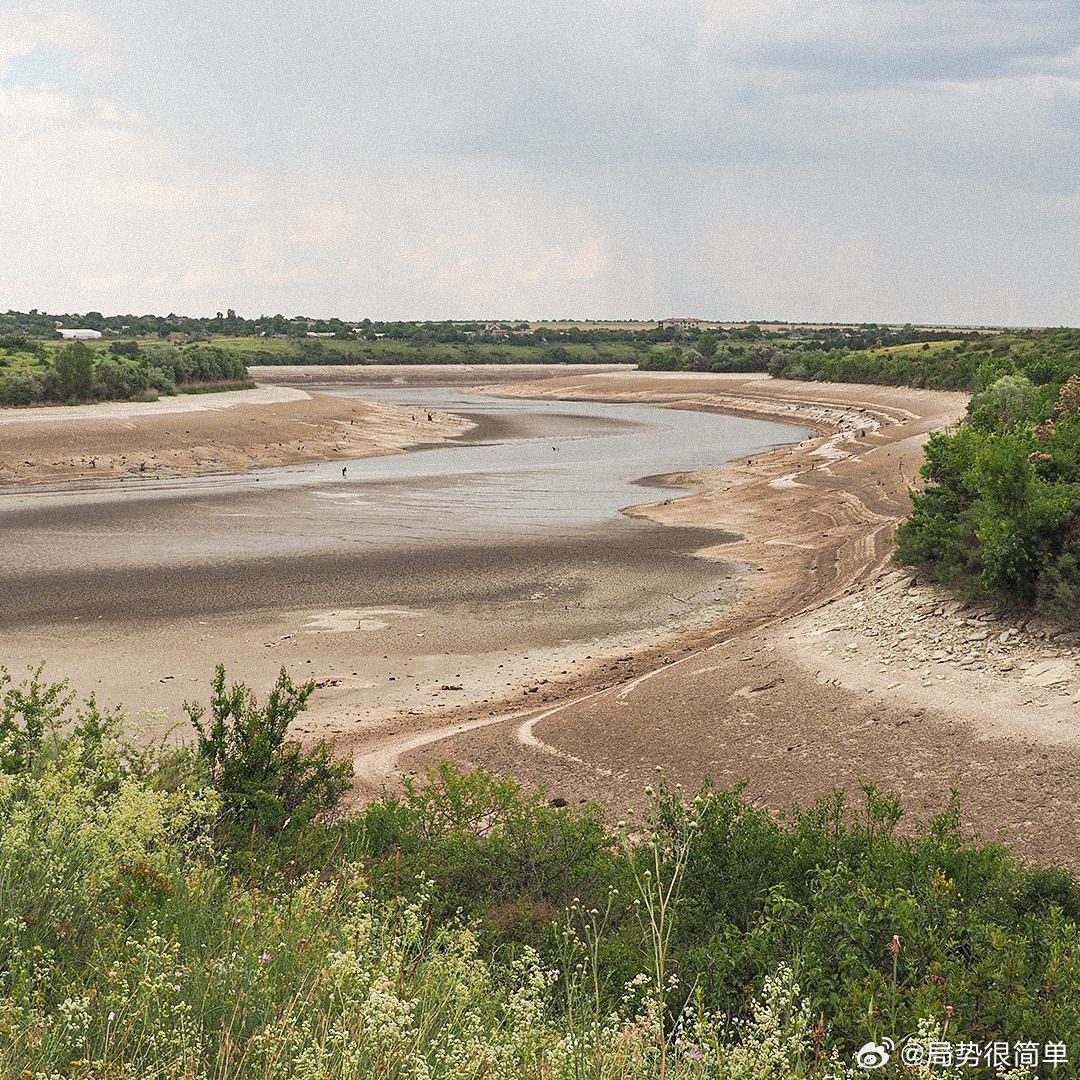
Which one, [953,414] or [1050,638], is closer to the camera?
[1050,638]

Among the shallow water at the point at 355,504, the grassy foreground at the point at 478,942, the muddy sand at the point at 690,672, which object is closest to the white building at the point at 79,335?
the shallow water at the point at 355,504

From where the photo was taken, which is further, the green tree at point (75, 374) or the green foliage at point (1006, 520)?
the green tree at point (75, 374)

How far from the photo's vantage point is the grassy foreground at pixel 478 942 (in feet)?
12.4

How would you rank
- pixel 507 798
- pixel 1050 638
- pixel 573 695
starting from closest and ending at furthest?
pixel 507 798 < pixel 1050 638 < pixel 573 695

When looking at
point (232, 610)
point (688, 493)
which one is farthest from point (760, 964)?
point (688, 493)

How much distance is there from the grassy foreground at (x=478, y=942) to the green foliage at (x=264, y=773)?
5 cm

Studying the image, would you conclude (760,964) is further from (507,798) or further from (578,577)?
(578,577)

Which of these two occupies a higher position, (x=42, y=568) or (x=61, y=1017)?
(x=61, y=1017)

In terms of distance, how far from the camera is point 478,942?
5.53m

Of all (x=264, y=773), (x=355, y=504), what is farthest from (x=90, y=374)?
(x=264, y=773)

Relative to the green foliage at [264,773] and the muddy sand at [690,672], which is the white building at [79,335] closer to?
the muddy sand at [690,672]

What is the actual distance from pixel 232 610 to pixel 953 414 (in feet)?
143

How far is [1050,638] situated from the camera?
40.2 ft

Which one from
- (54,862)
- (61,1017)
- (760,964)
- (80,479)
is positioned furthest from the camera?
(80,479)
